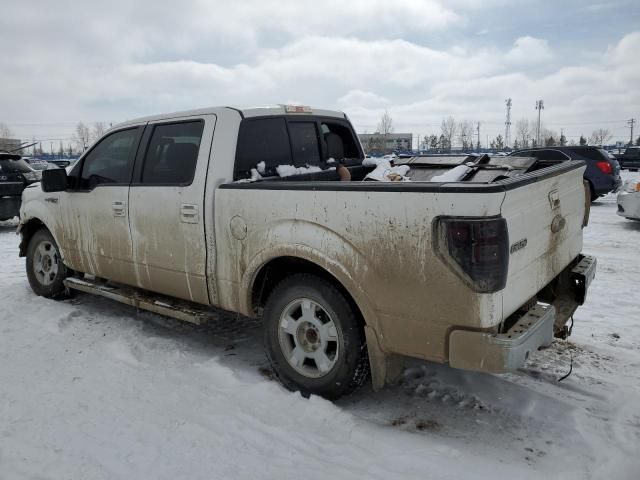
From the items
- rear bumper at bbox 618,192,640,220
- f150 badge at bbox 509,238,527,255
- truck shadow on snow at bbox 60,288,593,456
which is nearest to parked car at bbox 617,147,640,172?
rear bumper at bbox 618,192,640,220

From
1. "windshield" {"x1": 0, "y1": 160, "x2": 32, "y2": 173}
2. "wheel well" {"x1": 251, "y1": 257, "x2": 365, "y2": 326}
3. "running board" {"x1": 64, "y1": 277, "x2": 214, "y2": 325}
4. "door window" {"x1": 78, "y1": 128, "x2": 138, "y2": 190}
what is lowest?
"running board" {"x1": 64, "y1": 277, "x2": 214, "y2": 325}

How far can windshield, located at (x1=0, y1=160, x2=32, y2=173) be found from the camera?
1103 cm

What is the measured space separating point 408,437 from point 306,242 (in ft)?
4.35

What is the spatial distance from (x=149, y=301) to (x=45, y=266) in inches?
A: 87.0

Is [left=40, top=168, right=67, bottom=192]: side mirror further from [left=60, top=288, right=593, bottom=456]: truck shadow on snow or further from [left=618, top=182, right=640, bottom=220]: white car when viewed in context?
[left=618, top=182, right=640, bottom=220]: white car

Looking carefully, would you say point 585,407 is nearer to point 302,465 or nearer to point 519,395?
point 519,395

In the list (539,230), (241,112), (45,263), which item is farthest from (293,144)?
(45,263)

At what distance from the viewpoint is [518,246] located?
2840 mm

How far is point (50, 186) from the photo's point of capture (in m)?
5.07

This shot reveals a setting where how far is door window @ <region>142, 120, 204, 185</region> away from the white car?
9.57 m

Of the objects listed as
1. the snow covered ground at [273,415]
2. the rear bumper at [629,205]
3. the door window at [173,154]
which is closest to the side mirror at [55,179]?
the door window at [173,154]

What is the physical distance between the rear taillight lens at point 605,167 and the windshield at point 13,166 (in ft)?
47.1

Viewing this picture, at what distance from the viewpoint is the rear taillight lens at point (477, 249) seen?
2.59 meters

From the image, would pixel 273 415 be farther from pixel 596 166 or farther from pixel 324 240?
pixel 596 166
